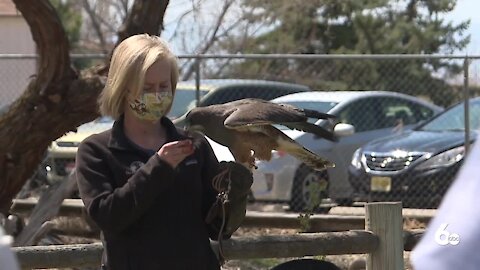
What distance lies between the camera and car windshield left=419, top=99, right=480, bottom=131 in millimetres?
11703

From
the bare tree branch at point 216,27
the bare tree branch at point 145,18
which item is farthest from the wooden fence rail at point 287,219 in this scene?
the bare tree branch at point 216,27

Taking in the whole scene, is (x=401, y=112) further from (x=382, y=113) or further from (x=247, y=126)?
(x=247, y=126)

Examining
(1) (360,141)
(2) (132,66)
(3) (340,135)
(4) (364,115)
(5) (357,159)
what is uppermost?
(2) (132,66)

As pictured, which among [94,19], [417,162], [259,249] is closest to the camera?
[259,249]

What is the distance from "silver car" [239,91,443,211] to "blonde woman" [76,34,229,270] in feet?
26.3

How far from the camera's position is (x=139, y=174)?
3238 mm

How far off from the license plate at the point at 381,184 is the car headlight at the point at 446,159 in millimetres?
436

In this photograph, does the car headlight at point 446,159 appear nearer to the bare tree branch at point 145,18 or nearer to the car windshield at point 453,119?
the car windshield at point 453,119

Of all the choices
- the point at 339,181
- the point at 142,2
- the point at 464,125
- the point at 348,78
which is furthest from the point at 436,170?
the point at 348,78

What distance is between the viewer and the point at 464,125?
1142 cm

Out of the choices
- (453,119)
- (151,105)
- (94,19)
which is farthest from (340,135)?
(94,19)

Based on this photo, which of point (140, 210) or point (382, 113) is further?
point (382, 113)

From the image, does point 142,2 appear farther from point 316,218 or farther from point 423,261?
point 423,261
